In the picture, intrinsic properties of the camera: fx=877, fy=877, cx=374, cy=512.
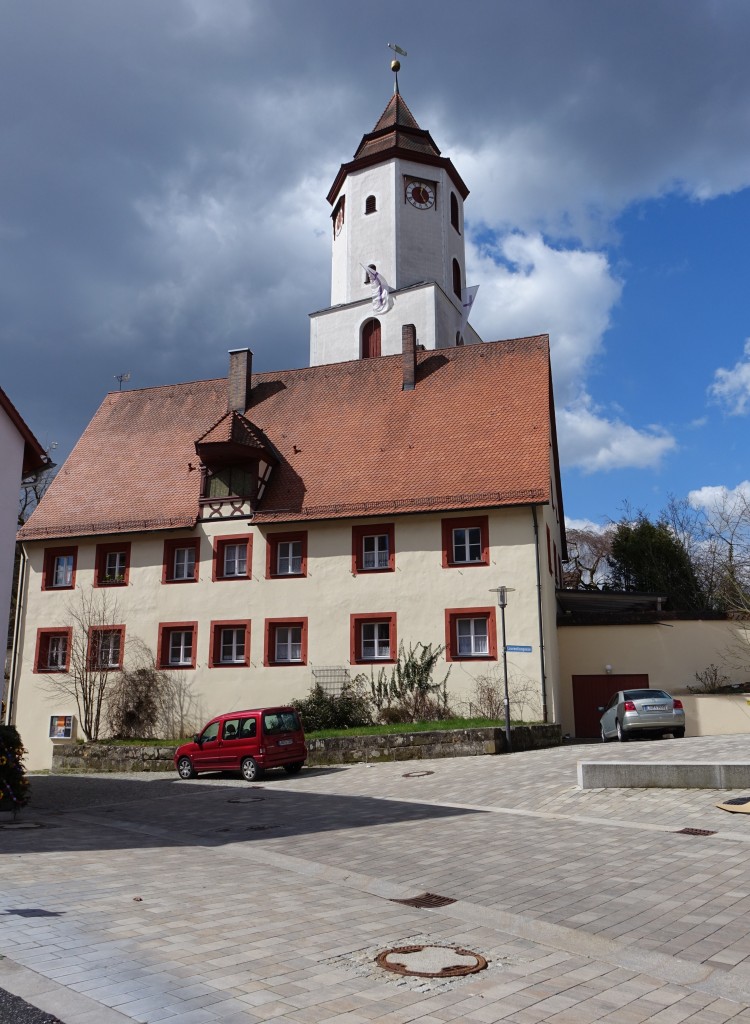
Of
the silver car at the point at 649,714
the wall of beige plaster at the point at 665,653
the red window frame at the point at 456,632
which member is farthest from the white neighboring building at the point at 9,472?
the wall of beige plaster at the point at 665,653

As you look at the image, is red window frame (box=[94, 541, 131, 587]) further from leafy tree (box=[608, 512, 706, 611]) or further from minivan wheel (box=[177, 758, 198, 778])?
leafy tree (box=[608, 512, 706, 611])

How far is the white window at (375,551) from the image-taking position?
27.1 m

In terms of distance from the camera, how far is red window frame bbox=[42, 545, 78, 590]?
30.3m

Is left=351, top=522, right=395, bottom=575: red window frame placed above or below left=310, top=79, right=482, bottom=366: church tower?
below

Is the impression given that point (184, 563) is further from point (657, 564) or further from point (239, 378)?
point (657, 564)

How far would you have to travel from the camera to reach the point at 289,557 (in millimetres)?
28172

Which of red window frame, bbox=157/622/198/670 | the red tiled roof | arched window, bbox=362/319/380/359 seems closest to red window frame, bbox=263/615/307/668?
red window frame, bbox=157/622/198/670

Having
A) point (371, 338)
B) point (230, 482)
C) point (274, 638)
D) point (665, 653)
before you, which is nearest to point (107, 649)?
point (274, 638)

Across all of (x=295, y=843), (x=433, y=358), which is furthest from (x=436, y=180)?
(x=295, y=843)

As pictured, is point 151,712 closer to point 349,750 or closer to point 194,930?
point 349,750

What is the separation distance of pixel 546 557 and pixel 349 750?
853 cm

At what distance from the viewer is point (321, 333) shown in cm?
4347

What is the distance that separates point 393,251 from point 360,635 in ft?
73.9

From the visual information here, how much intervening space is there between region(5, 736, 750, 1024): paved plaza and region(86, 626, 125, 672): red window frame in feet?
48.3
